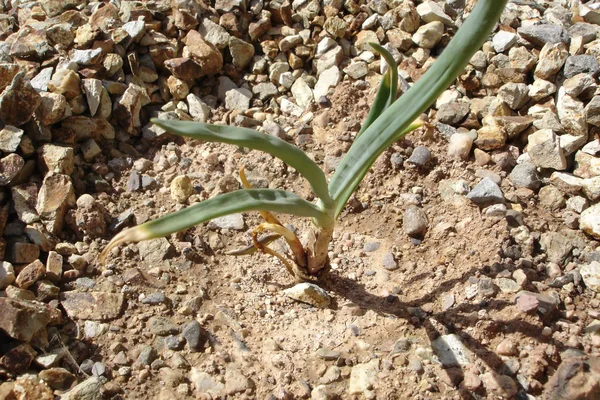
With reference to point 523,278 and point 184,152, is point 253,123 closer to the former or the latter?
point 184,152

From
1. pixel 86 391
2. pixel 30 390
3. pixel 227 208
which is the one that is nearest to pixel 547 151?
pixel 227 208

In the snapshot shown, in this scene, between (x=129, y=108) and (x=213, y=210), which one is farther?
(x=129, y=108)

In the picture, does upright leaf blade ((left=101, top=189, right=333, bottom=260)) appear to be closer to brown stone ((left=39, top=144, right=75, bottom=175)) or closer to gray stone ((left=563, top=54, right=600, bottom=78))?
brown stone ((left=39, top=144, right=75, bottom=175))

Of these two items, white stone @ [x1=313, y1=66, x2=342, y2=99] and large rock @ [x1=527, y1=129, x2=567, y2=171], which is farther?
white stone @ [x1=313, y1=66, x2=342, y2=99]

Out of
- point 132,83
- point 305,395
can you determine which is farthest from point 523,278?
point 132,83

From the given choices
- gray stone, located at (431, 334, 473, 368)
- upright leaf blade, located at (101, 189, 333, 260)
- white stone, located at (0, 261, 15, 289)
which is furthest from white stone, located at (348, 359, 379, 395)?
white stone, located at (0, 261, 15, 289)

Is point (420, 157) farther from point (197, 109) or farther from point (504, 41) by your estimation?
point (197, 109)
